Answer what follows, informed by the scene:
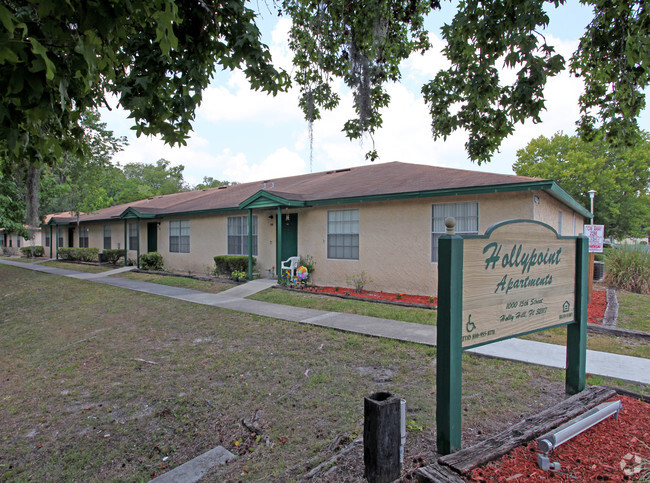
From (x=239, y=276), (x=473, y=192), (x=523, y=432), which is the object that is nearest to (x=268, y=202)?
(x=239, y=276)

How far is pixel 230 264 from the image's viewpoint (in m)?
14.2

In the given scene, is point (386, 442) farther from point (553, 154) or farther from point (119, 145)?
point (553, 154)

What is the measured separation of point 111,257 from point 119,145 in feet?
20.2

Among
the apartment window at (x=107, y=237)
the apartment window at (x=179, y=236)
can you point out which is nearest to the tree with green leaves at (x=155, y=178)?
the apartment window at (x=107, y=237)

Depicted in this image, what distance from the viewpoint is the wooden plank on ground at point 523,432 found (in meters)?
2.50

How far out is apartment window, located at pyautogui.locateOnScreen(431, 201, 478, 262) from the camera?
9.50 m

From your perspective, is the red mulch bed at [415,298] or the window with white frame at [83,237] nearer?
the red mulch bed at [415,298]

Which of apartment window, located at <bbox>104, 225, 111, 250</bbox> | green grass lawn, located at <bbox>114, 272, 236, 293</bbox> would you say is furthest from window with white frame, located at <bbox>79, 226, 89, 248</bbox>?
green grass lawn, located at <bbox>114, 272, 236, 293</bbox>

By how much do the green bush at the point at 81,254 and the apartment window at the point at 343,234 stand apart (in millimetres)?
17721

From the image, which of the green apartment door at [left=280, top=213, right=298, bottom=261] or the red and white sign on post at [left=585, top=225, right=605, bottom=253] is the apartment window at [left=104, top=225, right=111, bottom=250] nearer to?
the green apartment door at [left=280, top=213, right=298, bottom=261]

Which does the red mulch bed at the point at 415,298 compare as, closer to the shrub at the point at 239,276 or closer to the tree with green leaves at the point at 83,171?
the shrub at the point at 239,276

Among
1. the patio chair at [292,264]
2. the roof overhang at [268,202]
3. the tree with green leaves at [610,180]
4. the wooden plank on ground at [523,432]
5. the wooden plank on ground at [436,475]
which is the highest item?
the tree with green leaves at [610,180]

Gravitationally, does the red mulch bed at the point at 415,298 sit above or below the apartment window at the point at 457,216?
below

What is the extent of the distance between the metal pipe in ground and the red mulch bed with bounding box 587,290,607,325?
6833 millimetres
